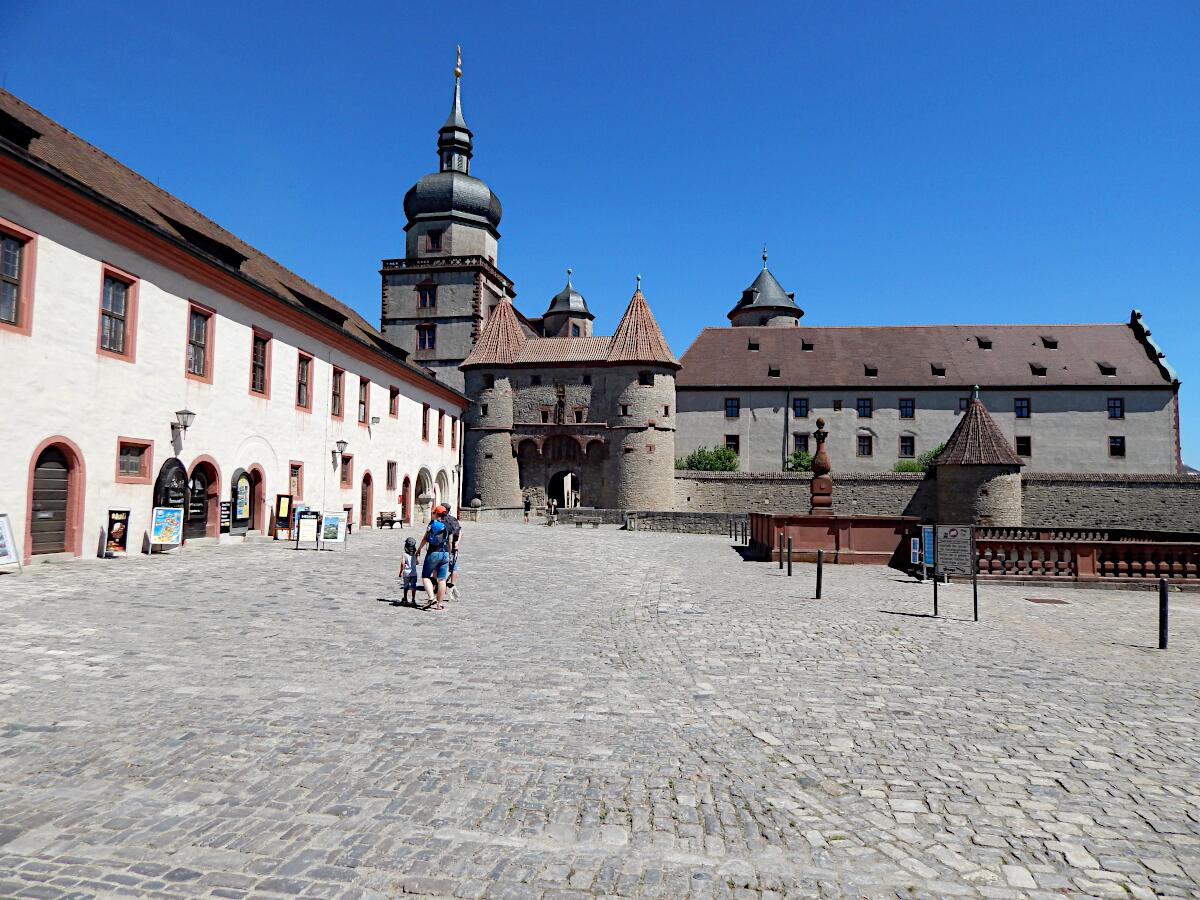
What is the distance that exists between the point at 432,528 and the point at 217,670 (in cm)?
478

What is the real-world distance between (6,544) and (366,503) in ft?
59.4

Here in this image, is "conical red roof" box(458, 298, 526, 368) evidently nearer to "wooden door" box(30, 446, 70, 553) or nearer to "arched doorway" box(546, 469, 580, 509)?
"arched doorway" box(546, 469, 580, 509)

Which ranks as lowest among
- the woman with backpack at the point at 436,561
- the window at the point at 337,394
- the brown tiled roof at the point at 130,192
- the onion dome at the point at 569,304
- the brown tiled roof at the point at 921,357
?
the woman with backpack at the point at 436,561

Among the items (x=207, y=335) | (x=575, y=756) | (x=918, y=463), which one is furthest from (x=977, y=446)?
(x=575, y=756)

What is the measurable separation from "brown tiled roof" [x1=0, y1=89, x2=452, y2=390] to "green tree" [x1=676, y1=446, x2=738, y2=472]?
100 feet

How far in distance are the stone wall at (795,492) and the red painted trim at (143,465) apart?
34.3m

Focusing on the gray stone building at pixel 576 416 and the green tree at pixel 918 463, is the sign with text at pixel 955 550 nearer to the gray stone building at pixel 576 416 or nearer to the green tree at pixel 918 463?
the gray stone building at pixel 576 416

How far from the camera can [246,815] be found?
14.5 ft

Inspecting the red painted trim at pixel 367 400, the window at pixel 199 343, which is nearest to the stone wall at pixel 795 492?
the red painted trim at pixel 367 400

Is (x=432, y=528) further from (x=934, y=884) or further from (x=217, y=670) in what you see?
(x=934, y=884)

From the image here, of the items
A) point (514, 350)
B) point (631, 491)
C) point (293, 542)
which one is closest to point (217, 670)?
point (293, 542)

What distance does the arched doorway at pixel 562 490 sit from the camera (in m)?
54.4

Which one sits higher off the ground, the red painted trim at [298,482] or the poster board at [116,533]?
the red painted trim at [298,482]

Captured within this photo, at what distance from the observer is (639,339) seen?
5244cm
